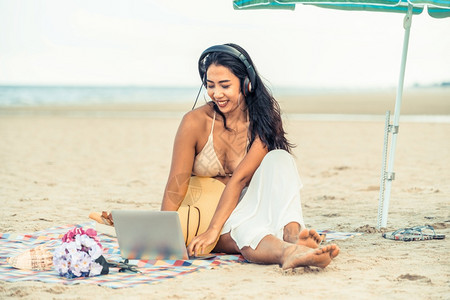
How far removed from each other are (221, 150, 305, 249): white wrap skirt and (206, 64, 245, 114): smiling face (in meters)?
0.45

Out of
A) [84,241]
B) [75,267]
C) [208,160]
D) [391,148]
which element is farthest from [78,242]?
[391,148]

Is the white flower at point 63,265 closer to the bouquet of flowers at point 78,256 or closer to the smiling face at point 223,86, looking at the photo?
the bouquet of flowers at point 78,256

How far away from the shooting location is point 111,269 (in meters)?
3.82

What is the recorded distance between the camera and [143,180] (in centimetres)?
854

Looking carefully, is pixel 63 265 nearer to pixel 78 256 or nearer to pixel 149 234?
pixel 78 256

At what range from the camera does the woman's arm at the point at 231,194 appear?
155 inches

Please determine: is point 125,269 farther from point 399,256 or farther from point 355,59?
point 355,59

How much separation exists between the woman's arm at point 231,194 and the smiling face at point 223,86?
298 millimetres

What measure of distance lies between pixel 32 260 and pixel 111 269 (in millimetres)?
461

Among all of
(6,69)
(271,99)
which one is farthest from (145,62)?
(271,99)

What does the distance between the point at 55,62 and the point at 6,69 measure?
5.28 m

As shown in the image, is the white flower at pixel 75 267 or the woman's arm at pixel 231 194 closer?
the white flower at pixel 75 267

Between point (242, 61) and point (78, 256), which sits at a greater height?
point (242, 61)

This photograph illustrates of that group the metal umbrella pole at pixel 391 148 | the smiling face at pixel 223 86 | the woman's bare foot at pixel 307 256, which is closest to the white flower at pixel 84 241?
the woman's bare foot at pixel 307 256
